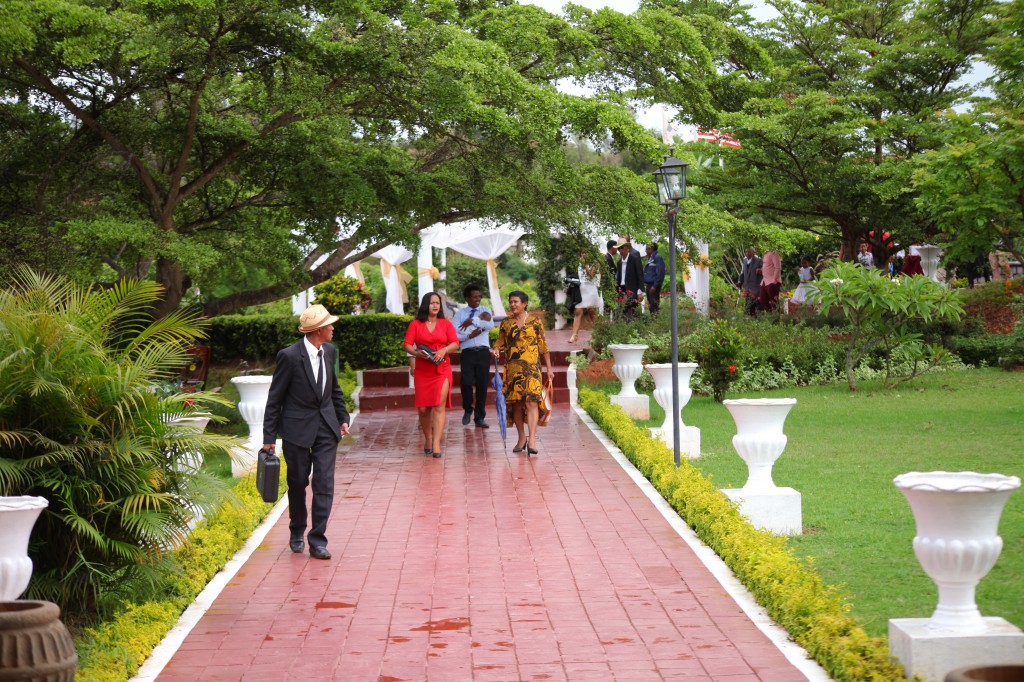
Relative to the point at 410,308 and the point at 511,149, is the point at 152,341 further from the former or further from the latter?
the point at 410,308

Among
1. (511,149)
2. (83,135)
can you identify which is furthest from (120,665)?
(83,135)

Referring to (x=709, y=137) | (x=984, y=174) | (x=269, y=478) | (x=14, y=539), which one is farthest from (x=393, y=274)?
(x=14, y=539)

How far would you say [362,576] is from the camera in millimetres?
7723

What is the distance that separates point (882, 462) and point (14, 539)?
8228 millimetres

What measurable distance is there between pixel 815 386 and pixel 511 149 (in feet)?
22.7

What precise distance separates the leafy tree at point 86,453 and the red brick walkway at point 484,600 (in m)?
0.66

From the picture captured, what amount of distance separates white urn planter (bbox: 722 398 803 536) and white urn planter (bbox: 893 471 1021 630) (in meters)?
3.13

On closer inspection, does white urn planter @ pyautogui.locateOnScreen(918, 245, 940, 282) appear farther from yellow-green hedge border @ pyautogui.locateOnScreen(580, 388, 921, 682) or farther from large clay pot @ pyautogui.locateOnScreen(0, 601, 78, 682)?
large clay pot @ pyautogui.locateOnScreen(0, 601, 78, 682)

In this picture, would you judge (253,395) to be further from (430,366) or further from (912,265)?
(912,265)

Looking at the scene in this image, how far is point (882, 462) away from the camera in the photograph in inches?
440

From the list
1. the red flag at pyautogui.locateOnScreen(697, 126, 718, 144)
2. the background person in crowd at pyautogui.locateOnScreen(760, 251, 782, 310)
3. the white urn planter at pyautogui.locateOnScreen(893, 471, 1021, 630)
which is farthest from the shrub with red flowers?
the white urn planter at pyautogui.locateOnScreen(893, 471, 1021, 630)

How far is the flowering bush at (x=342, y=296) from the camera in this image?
76.3ft

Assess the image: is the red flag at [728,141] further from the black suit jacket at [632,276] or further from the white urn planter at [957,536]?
the white urn planter at [957,536]

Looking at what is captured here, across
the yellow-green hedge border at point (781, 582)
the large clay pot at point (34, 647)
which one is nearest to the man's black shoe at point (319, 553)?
the yellow-green hedge border at point (781, 582)
